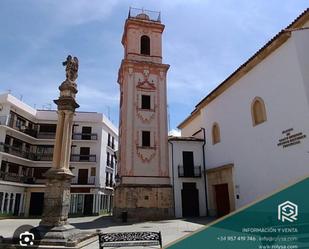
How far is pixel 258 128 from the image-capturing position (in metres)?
16.3

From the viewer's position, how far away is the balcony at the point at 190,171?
22594 mm

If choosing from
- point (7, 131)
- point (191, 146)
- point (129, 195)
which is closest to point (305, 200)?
point (129, 195)

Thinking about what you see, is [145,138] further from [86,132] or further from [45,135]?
[45,135]

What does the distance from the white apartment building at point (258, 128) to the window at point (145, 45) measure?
7274 millimetres

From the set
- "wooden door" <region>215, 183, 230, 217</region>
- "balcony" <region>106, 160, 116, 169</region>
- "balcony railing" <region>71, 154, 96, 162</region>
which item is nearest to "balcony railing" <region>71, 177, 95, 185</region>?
"balcony railing" <region>71, 154, 96, 162</region>

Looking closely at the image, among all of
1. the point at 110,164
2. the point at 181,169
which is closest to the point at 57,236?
the point at 181,169

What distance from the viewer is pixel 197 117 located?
27.7 m

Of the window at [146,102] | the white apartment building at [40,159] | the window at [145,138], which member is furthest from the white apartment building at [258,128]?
the white apartment building at [40,159]

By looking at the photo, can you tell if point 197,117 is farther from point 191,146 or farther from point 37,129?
point 37,129

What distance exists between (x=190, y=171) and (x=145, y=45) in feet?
41.1

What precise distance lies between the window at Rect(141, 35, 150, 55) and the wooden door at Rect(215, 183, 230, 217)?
45.2 ft

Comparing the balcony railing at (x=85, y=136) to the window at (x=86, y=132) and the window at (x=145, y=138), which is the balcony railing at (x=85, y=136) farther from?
the window at (x=145, y=138)

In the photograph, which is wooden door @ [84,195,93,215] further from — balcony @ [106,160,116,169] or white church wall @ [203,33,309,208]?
white church wall @ [203,33,309,208]

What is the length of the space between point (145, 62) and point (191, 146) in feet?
28.0
